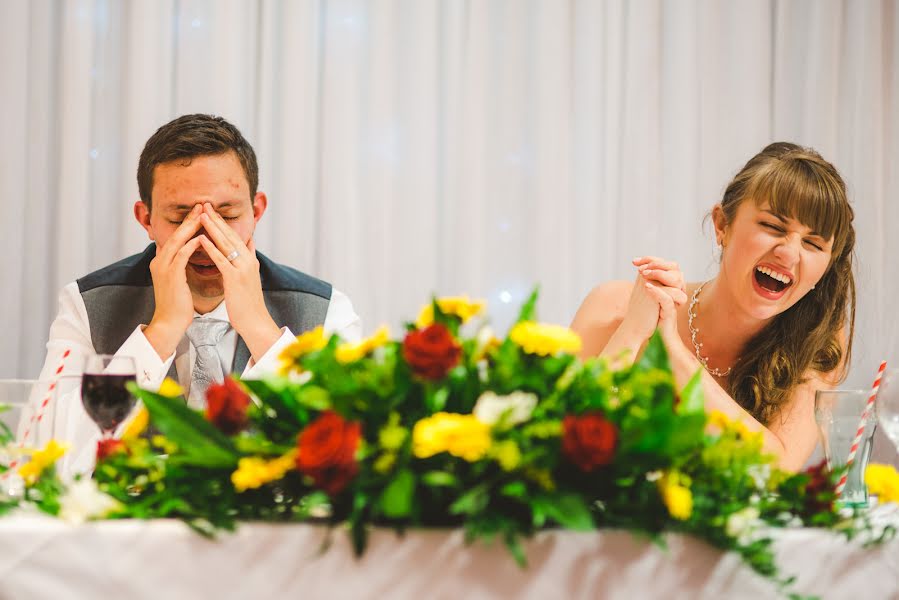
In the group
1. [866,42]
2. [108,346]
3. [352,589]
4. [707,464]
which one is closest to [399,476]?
[352,589]

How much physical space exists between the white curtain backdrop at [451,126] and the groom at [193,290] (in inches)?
21.4

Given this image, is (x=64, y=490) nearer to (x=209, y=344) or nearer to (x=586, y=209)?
(x=209, y=344)

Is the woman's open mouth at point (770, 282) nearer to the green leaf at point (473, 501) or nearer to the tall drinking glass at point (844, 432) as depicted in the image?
the tall drinking glass at point (844, 432)

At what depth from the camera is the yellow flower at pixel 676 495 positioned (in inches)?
28.0

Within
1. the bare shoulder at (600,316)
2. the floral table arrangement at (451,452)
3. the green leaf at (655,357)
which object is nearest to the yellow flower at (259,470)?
the floral table arrangement at (451,452)

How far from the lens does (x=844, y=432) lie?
41.5 inches

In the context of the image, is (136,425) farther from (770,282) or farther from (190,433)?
(770,282)

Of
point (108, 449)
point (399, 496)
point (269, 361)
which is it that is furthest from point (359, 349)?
point (269, 361)

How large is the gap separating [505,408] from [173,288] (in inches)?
51.1

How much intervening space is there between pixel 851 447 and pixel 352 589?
63cm

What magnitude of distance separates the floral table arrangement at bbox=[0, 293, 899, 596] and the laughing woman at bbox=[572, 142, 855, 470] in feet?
2.74

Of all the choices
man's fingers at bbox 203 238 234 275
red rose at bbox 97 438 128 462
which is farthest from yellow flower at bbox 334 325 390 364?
man's fingers at bbox 203 238 234 275

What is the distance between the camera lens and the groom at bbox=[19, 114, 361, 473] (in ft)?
6.06

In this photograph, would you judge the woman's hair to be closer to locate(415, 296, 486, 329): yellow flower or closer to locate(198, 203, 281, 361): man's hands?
locate(198, 203, 281, 361): man's hands
